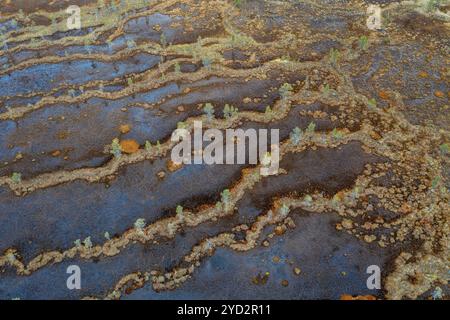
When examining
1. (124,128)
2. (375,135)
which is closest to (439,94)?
(375,135)

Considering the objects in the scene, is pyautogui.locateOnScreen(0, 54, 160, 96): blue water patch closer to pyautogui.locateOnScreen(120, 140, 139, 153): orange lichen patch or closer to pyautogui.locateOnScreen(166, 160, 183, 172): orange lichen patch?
pyautogui.locateOnScreen(120, 140, 139, 153): orange lichen patch

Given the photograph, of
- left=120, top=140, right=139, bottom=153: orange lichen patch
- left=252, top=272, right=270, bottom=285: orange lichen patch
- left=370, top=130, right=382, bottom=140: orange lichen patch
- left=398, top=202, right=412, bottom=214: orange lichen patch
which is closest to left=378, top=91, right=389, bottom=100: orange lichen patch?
left=370, top=130, right=382, bottom=140: orange lichen patch

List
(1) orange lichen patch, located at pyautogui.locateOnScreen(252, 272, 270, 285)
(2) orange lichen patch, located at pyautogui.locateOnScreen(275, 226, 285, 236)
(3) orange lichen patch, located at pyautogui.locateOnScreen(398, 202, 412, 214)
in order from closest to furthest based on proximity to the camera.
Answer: (1) orange lichen patch, located at pyautogui.locateOnScreen(252, 272, 270, 285), (2) orange lichen patch, located at pyautogui.locateOnScreen(275, 226, 285, 236), (3) orange lichen patch, located at pyautogui.locateOnScreen(398, 202, 412, 214)

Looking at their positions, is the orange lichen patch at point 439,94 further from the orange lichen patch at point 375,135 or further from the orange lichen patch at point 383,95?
the orange lichen patch at point 375,135

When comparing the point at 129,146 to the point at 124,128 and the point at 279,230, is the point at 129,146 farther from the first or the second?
the point at 279,230

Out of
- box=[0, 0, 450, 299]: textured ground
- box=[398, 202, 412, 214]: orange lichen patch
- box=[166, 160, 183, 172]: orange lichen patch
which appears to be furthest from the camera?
box=[166, 160, 183, 172]: orange lichen patch

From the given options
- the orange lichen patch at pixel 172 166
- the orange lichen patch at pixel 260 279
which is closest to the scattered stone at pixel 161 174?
the orange lichen patch at pixel 172 166
